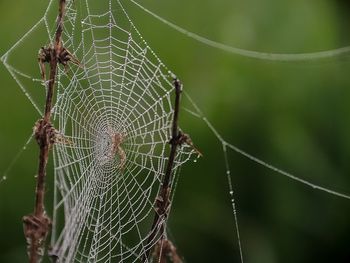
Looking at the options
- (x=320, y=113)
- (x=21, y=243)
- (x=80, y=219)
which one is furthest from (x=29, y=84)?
(x=80, y=219)

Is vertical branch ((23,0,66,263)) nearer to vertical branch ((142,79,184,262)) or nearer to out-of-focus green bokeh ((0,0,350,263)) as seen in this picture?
vertical branch ((142,79,184,262))

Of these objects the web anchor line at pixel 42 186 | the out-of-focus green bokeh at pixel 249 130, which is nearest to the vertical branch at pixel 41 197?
the web anchor line at pixel 42 186

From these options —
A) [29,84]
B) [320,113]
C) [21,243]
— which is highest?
[320,113]

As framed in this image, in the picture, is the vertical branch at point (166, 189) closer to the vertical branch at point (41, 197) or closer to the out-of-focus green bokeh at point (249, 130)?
the vertical branch at point (41, 197)

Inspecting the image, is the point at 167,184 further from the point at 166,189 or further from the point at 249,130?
the point at 249,130

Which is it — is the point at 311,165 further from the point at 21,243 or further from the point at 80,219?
the point at 80,219

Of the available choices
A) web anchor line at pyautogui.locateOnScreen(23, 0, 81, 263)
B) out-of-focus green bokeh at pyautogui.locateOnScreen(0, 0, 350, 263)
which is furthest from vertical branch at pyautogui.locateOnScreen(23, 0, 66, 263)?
out-of-focus green bokeh at pyautogui.locateOnScreen(0, 0, 350, 263)

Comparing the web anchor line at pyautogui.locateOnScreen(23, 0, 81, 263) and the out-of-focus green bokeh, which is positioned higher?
the out-of-focus green bokeh

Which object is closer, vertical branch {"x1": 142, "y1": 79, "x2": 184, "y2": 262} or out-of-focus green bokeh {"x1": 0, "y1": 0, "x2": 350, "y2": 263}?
vertical branch {"x1": 142, "y1": 79, "x2": 184, "y2": 262}

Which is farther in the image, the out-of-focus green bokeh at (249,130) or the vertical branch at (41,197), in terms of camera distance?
the out-of-focus green bokeh at (249,130)
